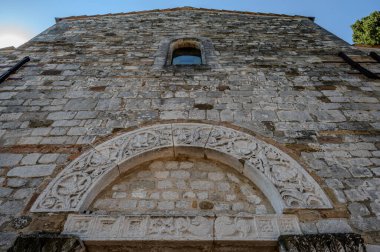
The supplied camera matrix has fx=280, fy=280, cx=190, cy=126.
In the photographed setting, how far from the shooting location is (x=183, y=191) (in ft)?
9.32

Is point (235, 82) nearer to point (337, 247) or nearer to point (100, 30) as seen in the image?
point (337, 247)

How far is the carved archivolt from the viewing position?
2561mm

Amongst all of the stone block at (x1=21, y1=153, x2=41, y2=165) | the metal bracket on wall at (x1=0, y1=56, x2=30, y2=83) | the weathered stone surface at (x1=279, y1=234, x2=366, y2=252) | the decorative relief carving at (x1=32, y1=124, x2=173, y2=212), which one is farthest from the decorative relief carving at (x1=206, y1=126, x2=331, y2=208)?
the metal bracket on wall at (x1=0, y1=56, x2=30, y2=83)

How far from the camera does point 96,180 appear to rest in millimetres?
2748

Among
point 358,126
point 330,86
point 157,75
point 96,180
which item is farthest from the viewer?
point 157,75

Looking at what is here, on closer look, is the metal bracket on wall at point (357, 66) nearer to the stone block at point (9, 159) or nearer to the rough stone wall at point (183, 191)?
the rough stone wall at point (183, 191)

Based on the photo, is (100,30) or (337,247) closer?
(337,247)

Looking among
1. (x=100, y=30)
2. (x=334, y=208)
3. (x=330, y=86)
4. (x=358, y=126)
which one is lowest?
(x=334, y=208)

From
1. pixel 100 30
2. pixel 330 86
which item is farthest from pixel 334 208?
pixel 100 30

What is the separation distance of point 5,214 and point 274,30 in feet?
18.6

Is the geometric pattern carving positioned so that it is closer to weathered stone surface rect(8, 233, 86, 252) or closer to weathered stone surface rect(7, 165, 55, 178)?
weathered stone surface rect(8, 233, 86, 252)

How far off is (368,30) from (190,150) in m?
10.4

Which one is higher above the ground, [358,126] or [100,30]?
[100,30]

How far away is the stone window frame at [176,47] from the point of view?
4.54 metres
